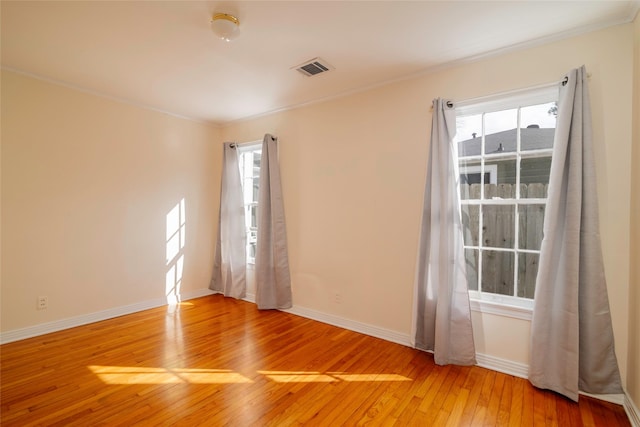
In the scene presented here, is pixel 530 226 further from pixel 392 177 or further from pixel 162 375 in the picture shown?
pixel 162 375

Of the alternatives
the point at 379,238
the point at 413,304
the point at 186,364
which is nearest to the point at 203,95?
the point at 379,238

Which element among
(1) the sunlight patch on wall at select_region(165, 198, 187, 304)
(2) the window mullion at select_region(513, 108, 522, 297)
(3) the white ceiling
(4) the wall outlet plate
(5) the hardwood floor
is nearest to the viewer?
(5) the hardwood floor

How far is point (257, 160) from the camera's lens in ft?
14.5

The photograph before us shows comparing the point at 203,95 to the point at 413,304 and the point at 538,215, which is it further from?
the point at 538,215

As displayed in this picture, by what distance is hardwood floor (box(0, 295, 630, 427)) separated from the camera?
1834 mm

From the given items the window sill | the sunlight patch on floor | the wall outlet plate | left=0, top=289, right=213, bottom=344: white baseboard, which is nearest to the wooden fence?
the window sill

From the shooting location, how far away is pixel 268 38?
7.47ft

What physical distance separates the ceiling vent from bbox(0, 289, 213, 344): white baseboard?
3.41m

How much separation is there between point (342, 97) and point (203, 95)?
1.62m

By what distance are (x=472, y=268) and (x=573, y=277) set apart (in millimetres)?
695

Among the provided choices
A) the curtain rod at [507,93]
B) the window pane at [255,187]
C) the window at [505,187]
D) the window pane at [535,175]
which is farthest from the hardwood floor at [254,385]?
the curtain rod at [507,93]

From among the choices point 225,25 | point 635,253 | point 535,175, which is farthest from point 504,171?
point 225,25

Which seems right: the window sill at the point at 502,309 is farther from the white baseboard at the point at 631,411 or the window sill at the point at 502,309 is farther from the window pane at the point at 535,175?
the window pane at the point at 535,175

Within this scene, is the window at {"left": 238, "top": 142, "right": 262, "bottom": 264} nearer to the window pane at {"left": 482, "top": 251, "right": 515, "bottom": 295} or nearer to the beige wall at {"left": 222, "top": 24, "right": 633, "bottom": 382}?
the beige wall at {"left": 222, "top": 24, "right": 633, "bottom": 382}
